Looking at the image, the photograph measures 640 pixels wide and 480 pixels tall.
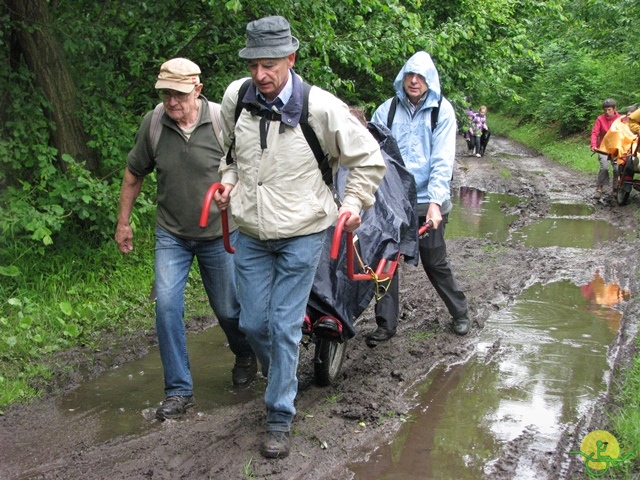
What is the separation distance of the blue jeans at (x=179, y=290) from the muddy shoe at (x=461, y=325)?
219 centimetres

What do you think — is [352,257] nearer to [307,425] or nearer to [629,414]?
[307,425]

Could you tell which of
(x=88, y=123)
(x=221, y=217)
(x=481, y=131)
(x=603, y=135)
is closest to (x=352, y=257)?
(x=221, y=217)

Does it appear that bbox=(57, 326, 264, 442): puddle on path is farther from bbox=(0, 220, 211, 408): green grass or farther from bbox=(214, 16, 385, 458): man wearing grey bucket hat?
bbox=(214, 16, 385, 458): man wearing grey bucket hat

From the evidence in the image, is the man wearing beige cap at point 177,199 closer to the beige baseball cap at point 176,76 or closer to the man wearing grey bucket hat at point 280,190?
the beige baseball cap at point 176,76

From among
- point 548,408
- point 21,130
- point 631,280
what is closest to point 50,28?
point 21,130

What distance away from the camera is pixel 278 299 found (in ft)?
13.6

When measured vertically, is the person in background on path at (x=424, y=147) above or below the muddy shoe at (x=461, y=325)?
above

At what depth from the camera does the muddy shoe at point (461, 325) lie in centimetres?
648

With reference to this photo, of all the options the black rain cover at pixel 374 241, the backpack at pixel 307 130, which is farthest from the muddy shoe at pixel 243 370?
the backpack at pixel 307 130

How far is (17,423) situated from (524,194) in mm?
13053

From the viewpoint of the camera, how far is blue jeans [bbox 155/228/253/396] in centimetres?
478

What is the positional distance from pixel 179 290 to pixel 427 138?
2.39m

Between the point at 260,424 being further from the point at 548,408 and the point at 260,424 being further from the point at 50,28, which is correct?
the point at 50,28

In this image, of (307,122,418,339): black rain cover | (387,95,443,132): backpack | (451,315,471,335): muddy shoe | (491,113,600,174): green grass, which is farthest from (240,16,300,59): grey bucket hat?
(491,113,600,174): green grass
